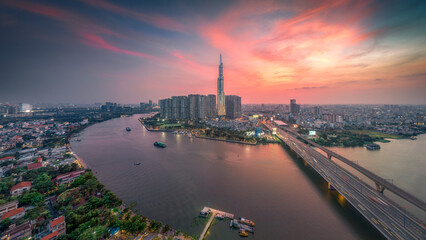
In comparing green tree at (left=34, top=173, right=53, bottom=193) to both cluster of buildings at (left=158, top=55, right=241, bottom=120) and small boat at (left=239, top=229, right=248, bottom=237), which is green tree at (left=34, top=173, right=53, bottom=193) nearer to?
small boat at (left=239, top=229, right=248, bottom=237)

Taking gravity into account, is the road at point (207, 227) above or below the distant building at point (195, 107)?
below

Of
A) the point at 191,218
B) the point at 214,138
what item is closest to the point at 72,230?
the point at 191,218

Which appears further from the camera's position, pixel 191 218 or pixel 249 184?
pixel 249 184

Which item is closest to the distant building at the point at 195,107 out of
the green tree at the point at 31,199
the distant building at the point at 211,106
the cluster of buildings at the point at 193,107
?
the cluster of buildings at the point at 193,107

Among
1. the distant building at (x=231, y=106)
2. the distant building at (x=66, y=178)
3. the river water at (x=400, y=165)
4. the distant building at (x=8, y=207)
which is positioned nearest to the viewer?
the distant building at (x=8, y=207)

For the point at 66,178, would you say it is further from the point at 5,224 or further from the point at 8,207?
the point at 5,224

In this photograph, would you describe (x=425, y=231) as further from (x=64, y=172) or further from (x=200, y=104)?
(x=200, y=104)

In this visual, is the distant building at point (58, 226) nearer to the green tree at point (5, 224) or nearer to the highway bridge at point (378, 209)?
the green tree at point (5, 224)
